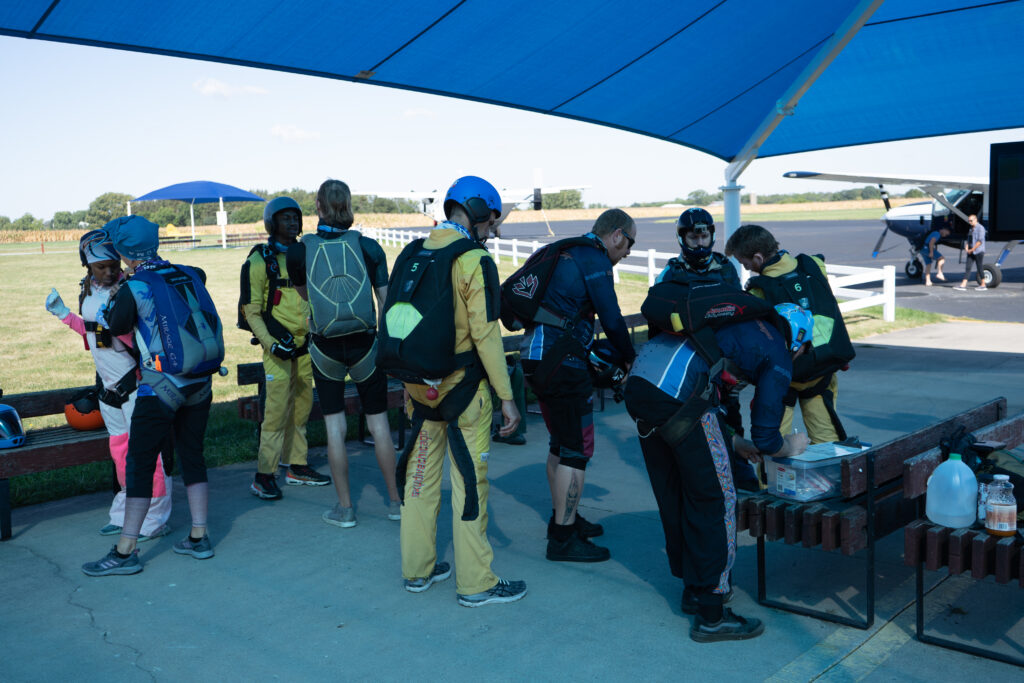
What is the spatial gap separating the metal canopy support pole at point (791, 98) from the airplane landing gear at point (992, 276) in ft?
44.9

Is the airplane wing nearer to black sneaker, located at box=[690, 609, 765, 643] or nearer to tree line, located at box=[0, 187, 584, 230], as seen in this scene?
black sneaker, located at box=[690, 609, 765, 643]

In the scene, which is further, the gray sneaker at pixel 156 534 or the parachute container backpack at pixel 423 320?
the gray sneaker at pixel 156 534

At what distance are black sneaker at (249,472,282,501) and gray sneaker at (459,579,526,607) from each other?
7.50 feet

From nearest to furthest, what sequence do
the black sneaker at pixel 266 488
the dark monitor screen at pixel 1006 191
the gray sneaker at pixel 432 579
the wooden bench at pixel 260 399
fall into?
the gray sneaker at pixel 432 579
the black sneaker at pixel 266 488
the wooden bench at pixel 260 399
the dark monitor screen at pixel 1006 191

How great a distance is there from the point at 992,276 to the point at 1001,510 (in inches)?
782

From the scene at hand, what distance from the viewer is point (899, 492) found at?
3947mm

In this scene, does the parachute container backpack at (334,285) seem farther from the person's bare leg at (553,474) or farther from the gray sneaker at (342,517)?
the person's bare leg at (553,474)

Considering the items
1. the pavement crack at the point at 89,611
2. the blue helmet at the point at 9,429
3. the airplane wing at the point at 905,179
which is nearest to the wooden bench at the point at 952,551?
the pavement crack at the point at 89,611

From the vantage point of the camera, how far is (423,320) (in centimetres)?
375

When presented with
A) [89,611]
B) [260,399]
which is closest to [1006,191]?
[260,399]

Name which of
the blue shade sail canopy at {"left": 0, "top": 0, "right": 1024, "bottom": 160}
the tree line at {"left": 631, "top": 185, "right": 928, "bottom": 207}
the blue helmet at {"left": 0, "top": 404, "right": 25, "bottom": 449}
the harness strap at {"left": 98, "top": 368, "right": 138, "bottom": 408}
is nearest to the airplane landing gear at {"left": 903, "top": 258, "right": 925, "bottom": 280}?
the blue shade sail canopy at {"left": 0, "top": 0, "right": 1024, "bottom": 160}

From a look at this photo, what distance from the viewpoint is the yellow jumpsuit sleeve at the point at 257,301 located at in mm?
5676

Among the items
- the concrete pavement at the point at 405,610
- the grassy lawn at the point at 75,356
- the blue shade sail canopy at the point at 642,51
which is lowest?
the concrete pavement at the point at 405,610

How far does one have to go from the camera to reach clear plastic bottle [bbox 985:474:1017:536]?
10.7 feet
